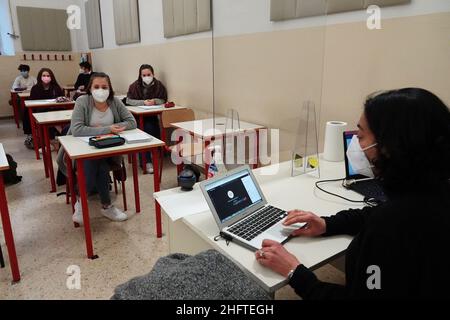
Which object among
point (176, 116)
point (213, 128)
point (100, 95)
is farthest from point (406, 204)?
point (176, 116)

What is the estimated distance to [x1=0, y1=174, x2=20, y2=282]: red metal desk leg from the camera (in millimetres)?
1865

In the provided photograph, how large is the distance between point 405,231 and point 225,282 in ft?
1.35

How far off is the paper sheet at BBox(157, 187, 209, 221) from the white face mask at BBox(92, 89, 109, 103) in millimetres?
1425

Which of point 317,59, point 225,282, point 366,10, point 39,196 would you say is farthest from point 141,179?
point 225,282

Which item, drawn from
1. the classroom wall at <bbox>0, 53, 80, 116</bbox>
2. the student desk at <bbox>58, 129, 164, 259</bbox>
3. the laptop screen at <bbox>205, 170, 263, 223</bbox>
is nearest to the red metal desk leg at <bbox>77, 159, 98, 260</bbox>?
the student desk at <bbox>58, 129, 164, 259</bbox>

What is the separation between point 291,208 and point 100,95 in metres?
1.83

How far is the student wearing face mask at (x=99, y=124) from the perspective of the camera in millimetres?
2533

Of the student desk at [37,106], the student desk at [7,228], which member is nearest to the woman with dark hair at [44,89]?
the student desk at [37,106]

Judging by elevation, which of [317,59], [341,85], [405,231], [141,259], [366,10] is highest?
[366,10]

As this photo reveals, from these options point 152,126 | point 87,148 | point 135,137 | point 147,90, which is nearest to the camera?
point 87,148

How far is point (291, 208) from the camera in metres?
1.38

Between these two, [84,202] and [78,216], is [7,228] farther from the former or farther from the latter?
[78,216]
